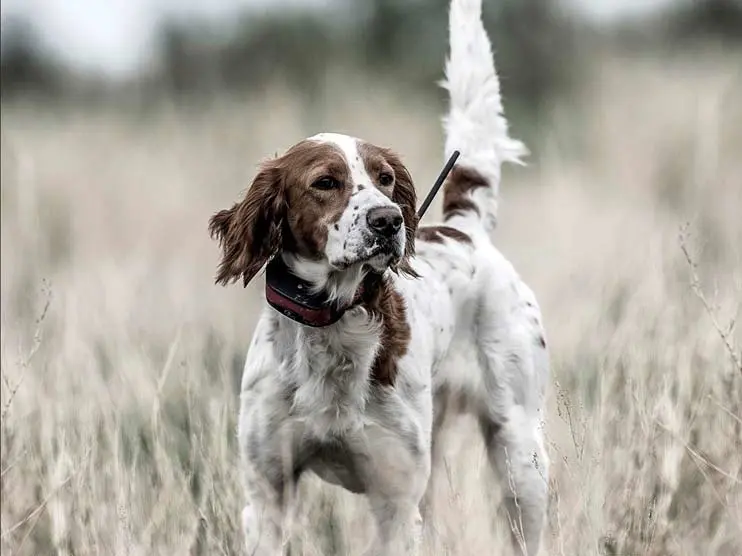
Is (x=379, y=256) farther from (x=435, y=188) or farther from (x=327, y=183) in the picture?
(x=435, y=188)

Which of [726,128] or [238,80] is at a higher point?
[726,128]

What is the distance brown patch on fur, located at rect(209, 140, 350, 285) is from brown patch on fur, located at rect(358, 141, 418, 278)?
91 millimetres

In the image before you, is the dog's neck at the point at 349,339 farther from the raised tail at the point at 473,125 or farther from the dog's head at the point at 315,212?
the raised tail at the point at 473,125

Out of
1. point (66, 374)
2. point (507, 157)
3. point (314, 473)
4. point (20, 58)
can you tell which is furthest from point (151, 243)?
point (20, 58)

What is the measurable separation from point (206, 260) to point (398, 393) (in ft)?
10.9

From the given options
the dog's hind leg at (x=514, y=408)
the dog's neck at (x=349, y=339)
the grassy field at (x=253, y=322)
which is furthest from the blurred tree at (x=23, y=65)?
the dog's neck at (x=349, y=339)

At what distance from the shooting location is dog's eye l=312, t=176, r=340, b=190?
3467 millimetres

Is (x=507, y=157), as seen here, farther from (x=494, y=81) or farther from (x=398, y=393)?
(x=398, y=393)

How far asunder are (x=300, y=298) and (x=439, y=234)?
947 mm

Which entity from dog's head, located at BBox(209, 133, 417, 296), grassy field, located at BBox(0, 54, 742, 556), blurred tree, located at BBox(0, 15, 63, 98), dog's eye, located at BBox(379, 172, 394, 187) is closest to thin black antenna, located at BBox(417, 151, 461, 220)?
dog's head, located at BBox(209, 133, 417, 296)

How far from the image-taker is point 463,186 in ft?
15.2

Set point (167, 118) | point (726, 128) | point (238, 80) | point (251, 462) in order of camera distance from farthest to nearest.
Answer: point (238, 80) < point (167, 118) < point (726, 128) < point (251, 462)

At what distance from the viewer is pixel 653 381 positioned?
448cm

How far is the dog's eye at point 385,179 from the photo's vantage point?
3.58 m
